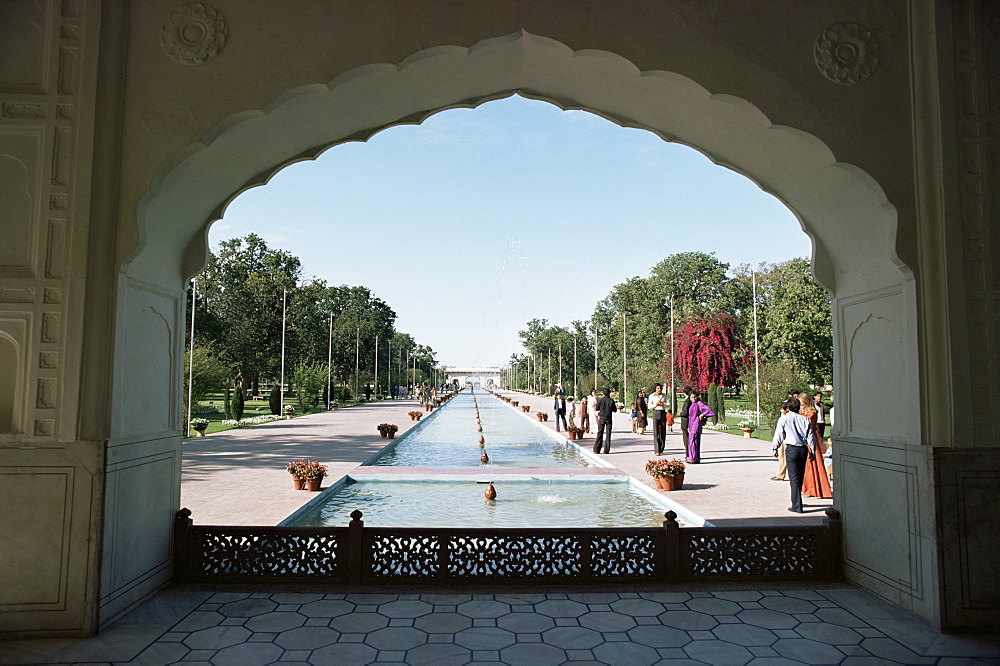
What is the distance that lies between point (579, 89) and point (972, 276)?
10.3ft

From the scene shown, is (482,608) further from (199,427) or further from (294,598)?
(199,427)

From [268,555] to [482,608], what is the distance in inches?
69.5

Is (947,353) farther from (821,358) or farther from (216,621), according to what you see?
(821,358)

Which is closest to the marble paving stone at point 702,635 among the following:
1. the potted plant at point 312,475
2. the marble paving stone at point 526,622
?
the marble paving stone at point 526,622

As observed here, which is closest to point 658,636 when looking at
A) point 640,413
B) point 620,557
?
point 620,557

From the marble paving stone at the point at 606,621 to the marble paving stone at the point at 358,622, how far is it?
134cm

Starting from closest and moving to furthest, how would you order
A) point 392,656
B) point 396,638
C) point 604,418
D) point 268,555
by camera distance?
point 392,656 < point 396,638 < point 268,555 < point 604,418

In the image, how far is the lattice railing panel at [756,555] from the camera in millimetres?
5242

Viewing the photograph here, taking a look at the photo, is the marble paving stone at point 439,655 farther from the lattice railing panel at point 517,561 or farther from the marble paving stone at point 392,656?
the lattice railing panel at point 517,561

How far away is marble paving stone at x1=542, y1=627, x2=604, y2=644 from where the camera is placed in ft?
13.3

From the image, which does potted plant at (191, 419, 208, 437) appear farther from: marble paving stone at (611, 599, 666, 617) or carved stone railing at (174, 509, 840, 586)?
marble paving stone at (611, 599, 666, 617)

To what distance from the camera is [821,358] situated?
73.8 feet

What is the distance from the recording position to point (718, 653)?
155 inches

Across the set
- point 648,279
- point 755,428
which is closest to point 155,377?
point 755,428
